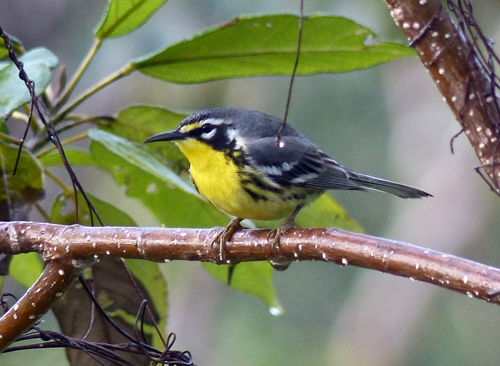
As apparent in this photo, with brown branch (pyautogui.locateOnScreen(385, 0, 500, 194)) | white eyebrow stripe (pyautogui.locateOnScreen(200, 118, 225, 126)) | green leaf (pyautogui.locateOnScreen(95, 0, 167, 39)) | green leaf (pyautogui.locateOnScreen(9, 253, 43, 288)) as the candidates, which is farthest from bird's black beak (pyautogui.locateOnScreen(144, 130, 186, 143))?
brown branch (pyautogui.locateOnScreen(385, 0, 500, 194))

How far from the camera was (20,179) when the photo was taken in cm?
175

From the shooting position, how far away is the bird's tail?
6.64ft

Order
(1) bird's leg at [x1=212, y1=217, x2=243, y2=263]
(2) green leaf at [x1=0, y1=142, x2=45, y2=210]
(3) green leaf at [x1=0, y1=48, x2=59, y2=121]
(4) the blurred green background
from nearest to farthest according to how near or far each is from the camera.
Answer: (1) bird's leg at [x1=212, y1=217, x2=243, y2=263]
(3) green leaf at [x1=0, y1=48, x2=59, y2=121]
(2) green leaf at [x1=0, y1=142, x2=45, y2=210]
(4) the blurred green background

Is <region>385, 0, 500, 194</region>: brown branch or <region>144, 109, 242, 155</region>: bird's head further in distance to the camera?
<region>144, 109, 242, 155</region>: bird's head

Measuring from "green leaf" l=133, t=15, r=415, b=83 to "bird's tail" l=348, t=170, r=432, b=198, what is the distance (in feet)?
1.47

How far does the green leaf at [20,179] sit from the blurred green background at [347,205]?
8.81 ft

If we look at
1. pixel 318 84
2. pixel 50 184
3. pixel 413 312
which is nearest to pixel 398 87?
pixel 318 84

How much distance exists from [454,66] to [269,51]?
661 millimetres

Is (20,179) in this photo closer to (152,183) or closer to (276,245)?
(152,183)

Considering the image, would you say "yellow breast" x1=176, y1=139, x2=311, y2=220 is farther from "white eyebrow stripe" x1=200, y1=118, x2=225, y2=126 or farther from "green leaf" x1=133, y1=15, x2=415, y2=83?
"green leaf" x1=133, y1=15, x2=415, y2=83

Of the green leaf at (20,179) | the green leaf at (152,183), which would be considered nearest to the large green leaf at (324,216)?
the green leaf at (152,183)

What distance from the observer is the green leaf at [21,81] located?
5.22ft

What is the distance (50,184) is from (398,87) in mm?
3890

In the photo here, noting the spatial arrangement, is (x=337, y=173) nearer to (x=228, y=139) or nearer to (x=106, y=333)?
(x=228, y=139)
